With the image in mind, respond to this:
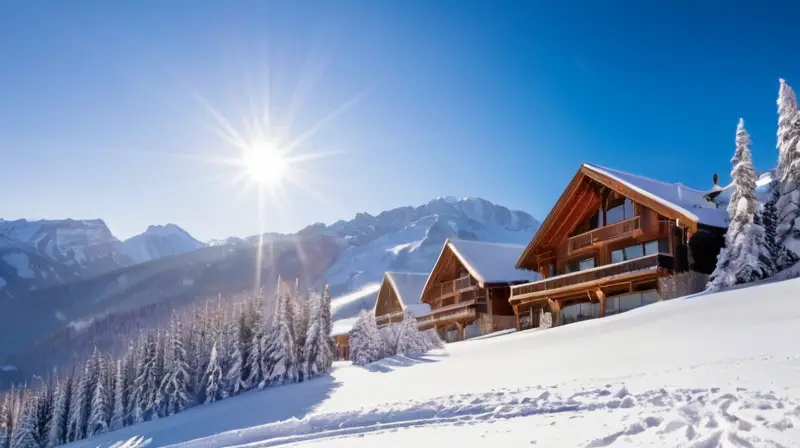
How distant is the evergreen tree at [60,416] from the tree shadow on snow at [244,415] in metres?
32.3

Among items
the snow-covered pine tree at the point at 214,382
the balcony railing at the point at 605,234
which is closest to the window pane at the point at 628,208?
the balcony railing at the point at 605,234

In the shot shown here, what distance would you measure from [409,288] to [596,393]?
3889cm

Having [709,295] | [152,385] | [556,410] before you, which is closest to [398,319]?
[152,385]

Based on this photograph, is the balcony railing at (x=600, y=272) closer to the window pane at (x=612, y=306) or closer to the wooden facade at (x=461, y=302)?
the window pane at (x=612, y=306)

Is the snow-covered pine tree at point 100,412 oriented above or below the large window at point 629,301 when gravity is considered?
below

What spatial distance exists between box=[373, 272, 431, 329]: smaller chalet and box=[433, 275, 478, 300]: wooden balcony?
3.16 metres

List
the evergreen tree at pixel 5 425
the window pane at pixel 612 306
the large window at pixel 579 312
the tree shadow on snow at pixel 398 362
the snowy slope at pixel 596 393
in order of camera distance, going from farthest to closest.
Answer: the evergreen tree at pixel 5 425
the large window at pixel 579 312
the window pane at pixel 612 306
the tree shadow on snow at pixel 398 362
the snowy slope at pixel 596 393

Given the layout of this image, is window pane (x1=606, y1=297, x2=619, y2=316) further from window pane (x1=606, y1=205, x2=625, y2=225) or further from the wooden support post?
window pane (x1=606, y1=205, x2=625, y2=225)

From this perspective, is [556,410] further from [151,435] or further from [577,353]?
[151,435]

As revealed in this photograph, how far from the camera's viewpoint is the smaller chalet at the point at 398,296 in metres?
48.3

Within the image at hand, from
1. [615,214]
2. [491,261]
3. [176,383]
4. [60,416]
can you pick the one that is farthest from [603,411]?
[60,416]

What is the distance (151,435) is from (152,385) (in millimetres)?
17941

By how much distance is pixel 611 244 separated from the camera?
30266 millimetres

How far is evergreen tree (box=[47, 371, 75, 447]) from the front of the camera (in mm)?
54688
